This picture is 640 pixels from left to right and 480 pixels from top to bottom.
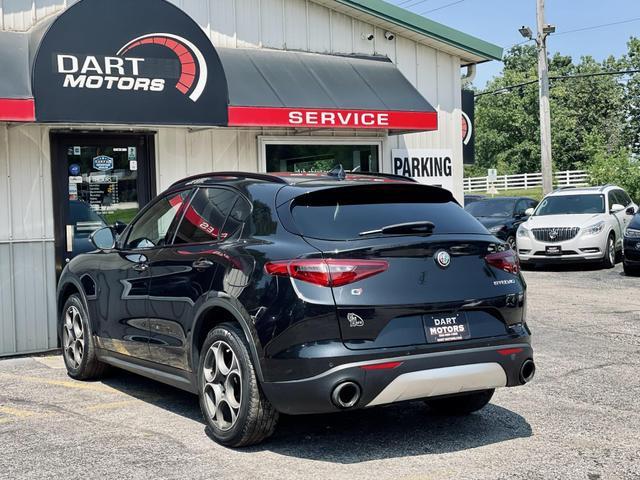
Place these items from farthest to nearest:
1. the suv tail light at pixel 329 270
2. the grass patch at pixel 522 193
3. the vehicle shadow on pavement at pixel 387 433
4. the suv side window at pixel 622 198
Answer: the grass patch at pixel 522 193 → the suv side window at pixel 622 198 → the vehicle shadow on pavement at pixel 387 433 → the suv tail light at pixel 329 270

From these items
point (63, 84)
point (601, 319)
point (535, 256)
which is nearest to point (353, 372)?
point (63, 84)

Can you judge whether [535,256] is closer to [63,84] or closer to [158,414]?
[63,84]

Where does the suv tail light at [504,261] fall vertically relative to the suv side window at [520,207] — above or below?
below

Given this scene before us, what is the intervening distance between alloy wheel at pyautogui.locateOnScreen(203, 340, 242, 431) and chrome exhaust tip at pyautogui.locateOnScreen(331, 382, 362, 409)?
28.1 inches

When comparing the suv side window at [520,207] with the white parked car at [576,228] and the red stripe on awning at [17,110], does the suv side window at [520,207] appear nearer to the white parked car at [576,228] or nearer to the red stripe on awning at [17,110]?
the white parked car at [576,228]

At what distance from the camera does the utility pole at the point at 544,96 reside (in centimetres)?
2717

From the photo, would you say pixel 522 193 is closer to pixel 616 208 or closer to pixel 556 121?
pixel 556 121

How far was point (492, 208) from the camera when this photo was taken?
75.1 ft

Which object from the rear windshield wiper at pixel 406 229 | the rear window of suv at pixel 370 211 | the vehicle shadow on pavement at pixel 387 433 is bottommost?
the vehicle shadow on pavement at pixel 387 433

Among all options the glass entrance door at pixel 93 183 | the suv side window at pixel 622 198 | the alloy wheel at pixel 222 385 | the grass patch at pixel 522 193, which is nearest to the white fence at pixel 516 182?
the grass patch at pixel 522 193

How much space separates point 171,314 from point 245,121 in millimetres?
4402

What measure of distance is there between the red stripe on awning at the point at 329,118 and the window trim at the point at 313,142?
2.69 ft

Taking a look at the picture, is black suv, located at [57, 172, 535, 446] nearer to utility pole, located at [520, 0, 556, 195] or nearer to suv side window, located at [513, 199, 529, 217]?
suv side window, located at [513, 199, 529, 217]

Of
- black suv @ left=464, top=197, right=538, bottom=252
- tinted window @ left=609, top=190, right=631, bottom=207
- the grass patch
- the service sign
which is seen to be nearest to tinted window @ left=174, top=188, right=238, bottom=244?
the service sign
